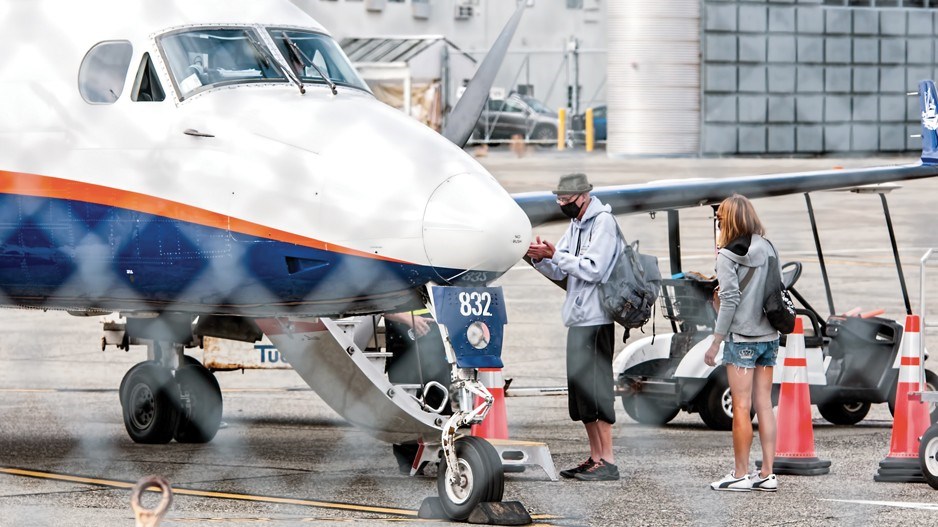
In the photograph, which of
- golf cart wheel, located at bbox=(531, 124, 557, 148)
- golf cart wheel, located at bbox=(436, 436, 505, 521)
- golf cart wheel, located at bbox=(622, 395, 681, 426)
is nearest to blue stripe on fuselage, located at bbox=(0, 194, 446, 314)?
golf cart wheel, located at bbox=(436, 436, 505, 521)

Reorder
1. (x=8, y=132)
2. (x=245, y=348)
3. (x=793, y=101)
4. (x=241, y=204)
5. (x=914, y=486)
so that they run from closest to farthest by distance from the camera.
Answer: (x=793, y=101) → (x=241, y=204) → (x=8, y=132) → (x=914, y=486) → (x=245, y=348)

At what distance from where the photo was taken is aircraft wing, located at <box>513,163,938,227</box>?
8.80 meters

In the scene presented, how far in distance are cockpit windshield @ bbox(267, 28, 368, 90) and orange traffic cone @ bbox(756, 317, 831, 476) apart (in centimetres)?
260

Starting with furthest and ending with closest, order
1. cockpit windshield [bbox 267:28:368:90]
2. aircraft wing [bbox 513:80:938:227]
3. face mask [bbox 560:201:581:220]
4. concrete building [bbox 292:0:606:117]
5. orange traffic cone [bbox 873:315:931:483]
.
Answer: aircraft wing [bbox 513:80:938:227]
face mask [bbox 560:201:581:220]
orange traffic cone [bbox 873:315:931:483]
cockpit windshield [bbox 267:28:368:90]
concrete building [bbox 292:0:606:117]

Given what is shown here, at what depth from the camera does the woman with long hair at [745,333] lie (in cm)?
685

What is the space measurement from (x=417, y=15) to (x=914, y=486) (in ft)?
14.8

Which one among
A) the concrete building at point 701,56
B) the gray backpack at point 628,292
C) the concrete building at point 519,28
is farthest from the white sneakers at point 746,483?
the concrete building at point 519,28

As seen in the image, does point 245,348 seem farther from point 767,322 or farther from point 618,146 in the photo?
point 618,146

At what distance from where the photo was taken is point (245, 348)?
8.95m

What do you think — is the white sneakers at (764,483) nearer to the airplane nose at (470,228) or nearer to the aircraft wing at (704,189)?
the airplane nose at (470,228)

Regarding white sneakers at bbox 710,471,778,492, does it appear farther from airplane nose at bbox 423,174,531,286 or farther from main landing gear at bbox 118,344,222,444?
main landing gear at bbox 118,344,222,444

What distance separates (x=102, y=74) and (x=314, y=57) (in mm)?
855

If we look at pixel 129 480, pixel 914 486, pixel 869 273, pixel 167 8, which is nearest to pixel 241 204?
pixel 167 8

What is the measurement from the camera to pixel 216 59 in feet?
20.2
